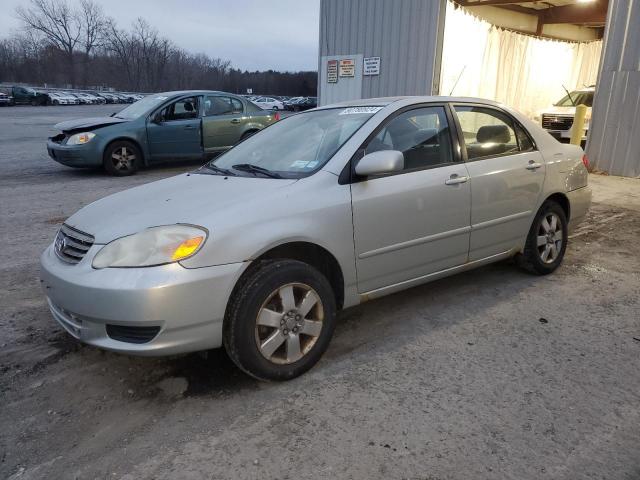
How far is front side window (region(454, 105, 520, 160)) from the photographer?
12.9 feet

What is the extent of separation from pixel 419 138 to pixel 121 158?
7.38m

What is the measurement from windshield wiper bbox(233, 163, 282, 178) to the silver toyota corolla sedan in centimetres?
2

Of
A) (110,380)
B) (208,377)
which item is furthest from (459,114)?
(110,380)

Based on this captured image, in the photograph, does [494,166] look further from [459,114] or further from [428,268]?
[428,268]

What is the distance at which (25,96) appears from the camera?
42.9 metres

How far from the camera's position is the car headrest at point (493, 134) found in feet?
13.4

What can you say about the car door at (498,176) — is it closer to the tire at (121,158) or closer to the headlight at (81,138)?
the tire at (121,158)

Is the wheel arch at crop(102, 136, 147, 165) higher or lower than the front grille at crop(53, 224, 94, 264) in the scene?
lower

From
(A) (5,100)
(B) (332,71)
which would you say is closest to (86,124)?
(B) (332,71)

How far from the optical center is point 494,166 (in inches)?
156

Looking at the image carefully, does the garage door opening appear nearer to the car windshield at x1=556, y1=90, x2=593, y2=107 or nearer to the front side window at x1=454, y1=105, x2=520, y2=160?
the car windshield at x1=556, y1=90, x2=593, y2=107

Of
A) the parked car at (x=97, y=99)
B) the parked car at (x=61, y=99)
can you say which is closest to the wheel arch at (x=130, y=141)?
the parked car at (x=61, y=99)

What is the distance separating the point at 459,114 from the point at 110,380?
9.72 feet

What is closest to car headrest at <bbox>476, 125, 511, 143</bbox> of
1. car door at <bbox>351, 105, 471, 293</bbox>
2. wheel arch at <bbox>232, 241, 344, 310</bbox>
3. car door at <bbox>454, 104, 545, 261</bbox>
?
car door at <bbox>454, 104, 545, 261</bbox>
